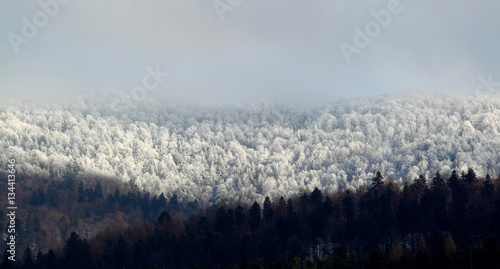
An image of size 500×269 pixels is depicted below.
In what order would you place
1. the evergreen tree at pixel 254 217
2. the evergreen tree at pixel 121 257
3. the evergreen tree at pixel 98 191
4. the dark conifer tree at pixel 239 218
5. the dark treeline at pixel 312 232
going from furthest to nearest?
the evergreen tree at pixel 98 191 < the dark conifer tree at pixel 239 218 < the evergreen tree at pixel 254 217 < the evergreen tree at pixel 121 257 < the dark treeline at pixel 312 232

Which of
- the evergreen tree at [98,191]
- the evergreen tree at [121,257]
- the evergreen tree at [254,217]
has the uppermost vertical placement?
the evergreen tree at [98,191]

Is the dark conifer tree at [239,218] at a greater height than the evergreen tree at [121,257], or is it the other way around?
the dark conifer tree at [239,218]

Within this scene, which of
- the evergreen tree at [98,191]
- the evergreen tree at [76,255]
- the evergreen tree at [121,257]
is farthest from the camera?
the evergreen tree at [98,191]

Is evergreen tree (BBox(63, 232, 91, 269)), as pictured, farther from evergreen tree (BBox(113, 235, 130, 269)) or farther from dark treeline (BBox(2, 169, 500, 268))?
evergreen tree (BBox(113, 235, 130, 269))

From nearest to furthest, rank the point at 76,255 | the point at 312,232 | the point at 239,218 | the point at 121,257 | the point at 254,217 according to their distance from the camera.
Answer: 1. the point at 76,255
2. the point at 121,257
3. the point at 312,232
4. the point at 254,217
5. the point at 239,218

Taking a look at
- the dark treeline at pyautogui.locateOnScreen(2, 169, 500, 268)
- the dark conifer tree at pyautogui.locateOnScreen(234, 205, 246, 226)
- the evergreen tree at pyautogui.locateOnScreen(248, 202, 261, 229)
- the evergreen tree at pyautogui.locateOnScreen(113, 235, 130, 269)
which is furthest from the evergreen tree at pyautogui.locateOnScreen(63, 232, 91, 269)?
the evergreen tree at pyautogui.locateOnScreen(248, 202, 261, 229)

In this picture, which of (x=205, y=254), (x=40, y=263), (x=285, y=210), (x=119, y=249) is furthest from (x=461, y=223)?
(x=40, y=263)

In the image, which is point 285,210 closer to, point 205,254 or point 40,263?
point 205,254

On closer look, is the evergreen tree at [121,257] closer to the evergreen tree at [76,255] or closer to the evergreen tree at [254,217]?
the evergreen tree at [76,255]

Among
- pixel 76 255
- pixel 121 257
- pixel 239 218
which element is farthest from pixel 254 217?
pixel 76 255

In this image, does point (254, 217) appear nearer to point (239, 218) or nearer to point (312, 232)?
point (239, 218)

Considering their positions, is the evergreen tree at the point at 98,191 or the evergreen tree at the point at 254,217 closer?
the evergreen tree at the point at 254,217

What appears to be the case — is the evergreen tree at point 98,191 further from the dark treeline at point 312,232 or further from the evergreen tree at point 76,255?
the evergreen tree at point 76,255

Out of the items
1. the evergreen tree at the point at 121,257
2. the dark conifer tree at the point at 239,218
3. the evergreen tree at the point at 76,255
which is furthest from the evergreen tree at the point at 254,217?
the evergreen tree at the point at 76,255
